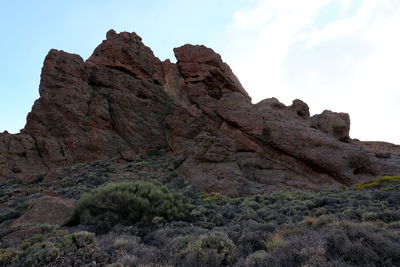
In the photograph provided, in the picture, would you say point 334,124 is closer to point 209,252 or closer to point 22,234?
point 209,252

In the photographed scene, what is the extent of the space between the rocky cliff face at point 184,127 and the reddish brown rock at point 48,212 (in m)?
9.14

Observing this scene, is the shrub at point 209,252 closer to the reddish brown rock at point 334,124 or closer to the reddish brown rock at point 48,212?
the reddish brown rock at point 48,212

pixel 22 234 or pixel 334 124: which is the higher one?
pixel 334 124

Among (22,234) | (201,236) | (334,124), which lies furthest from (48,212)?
(334,124)

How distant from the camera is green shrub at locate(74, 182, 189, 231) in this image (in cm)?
934

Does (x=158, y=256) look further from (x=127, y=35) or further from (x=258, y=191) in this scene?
(x=127, y=35)

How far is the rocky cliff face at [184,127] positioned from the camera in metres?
20.9

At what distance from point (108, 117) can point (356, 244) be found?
91.6 feet

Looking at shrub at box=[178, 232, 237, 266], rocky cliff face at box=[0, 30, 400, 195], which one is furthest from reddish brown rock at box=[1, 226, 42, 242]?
rocky cliff face at box=[0, 30, 400, 195]

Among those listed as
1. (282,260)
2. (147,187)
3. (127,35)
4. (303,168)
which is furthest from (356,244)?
(127,35)

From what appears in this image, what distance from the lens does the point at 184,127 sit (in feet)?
91.6

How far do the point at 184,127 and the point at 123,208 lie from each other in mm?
18499

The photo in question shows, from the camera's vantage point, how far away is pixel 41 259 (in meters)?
5.67

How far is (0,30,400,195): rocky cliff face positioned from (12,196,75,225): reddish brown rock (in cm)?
914
